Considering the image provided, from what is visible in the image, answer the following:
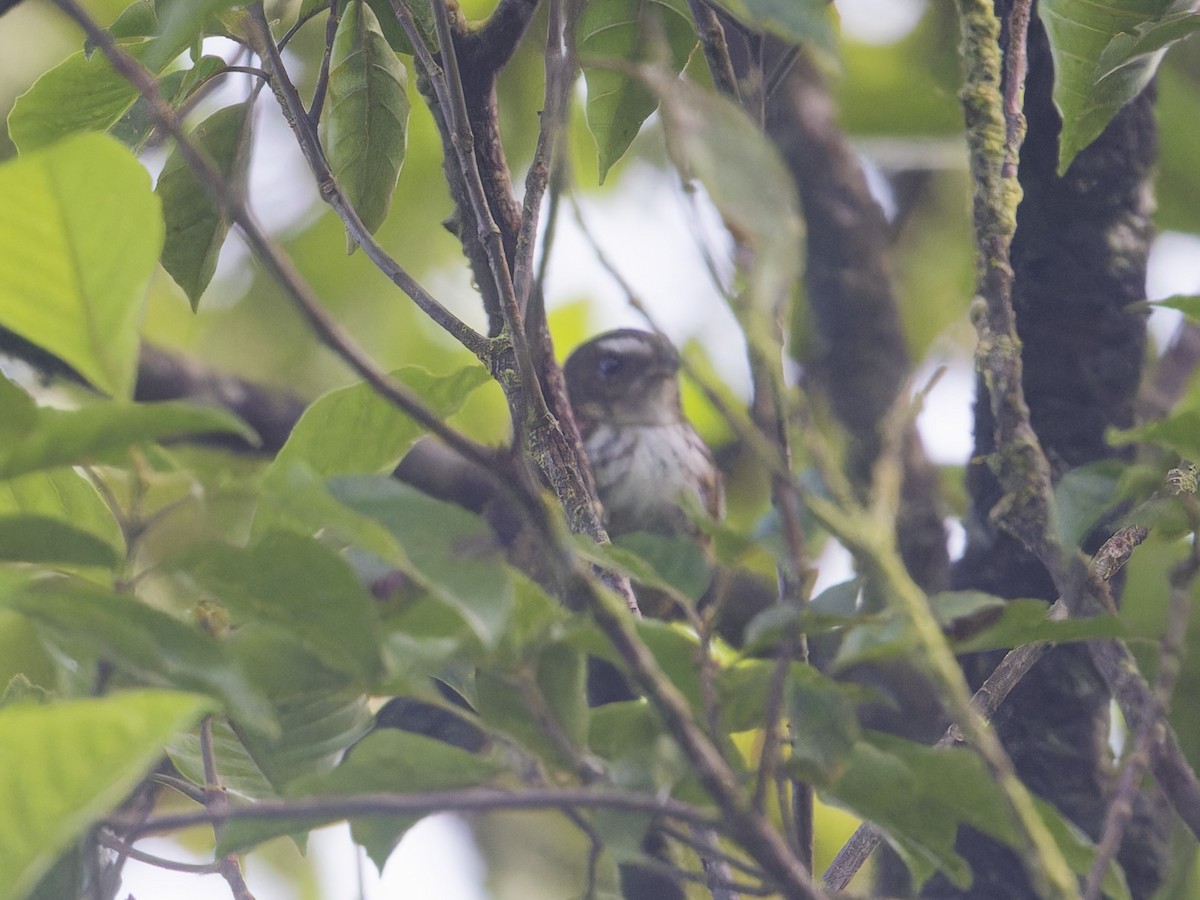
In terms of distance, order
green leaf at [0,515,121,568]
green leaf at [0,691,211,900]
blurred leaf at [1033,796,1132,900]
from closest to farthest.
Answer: green leaf at [0,691,211,900], green leaf at [0,515,121,568], blurred leaf at [1033,796,1132,900]

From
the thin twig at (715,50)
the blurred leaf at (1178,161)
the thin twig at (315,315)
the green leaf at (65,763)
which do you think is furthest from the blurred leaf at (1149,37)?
the blurred leaf at (1178,161)

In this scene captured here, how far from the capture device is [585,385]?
360 cm

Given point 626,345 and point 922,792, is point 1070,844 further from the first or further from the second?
point 626,345

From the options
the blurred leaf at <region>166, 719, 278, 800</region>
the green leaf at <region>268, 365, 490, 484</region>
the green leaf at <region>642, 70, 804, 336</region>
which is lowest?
the blurred leaf at <region>166, 719, 278, 800</region>

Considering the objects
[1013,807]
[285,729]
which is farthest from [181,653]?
[1013,807]

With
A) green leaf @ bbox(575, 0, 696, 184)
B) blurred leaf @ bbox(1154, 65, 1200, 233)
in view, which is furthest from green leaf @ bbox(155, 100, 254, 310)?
blurred leaf @ bbox(1154, 65, 1200, 233)

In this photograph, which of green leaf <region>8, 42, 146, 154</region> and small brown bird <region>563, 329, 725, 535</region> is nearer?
green leaf <region>8, 42, 146, 154</region>

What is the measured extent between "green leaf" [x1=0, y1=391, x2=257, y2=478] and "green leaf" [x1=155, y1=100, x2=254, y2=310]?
0.63 metres

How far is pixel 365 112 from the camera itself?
1.46 metres

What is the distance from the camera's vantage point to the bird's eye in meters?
3.51

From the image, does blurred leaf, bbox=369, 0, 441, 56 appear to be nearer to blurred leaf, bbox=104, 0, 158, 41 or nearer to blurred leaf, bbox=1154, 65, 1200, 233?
blurred leaf, bbox=104, 0, 158, 41

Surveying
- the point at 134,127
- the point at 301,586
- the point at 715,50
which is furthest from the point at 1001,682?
the point at 134,127

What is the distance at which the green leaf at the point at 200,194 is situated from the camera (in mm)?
1361

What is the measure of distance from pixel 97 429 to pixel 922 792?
22.6 inches
